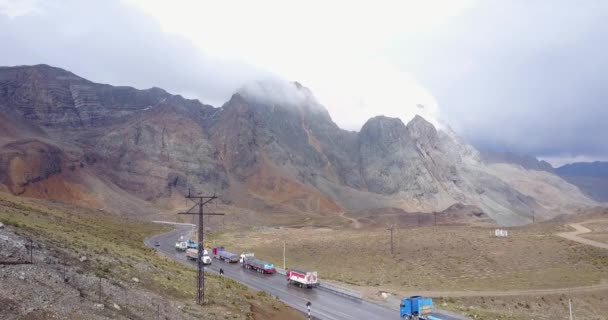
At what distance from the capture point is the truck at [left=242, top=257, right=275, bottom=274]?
2574 inches

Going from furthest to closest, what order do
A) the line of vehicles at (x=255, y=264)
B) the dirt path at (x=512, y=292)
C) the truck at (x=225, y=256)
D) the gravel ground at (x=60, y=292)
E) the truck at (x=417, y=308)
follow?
the truck at (x=225, y=256), the line of vehicles at (x=255, y=264), the dirt path at (x=512, y=292), the truck at (x=417, y=308), the gravel ground at (x=60, y=292)

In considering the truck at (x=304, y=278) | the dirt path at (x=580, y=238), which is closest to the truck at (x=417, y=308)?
the truck at (x=304, y=278)

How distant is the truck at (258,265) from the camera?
65.4 metres

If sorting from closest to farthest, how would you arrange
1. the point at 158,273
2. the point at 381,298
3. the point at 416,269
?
the point at 158,273
the point at 381,298
the point at 416,269

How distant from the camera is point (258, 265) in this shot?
66.6 m

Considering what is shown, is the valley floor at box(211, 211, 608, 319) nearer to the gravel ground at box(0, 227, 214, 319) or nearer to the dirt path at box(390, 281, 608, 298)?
the dirt path at box(390, 281, 608, 298)

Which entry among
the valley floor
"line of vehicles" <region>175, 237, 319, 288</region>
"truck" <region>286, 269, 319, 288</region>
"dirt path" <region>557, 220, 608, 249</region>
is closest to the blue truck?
the valley floor

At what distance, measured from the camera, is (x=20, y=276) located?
23.3m

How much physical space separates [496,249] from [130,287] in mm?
60965

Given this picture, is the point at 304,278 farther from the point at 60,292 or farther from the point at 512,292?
the point at 60,292

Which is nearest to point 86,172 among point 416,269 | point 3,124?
point 3,124

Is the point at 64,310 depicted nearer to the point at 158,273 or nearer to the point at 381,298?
the point at 158,273

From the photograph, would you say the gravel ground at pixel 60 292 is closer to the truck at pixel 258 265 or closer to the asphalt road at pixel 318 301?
the asphalt road at pixel 318 301

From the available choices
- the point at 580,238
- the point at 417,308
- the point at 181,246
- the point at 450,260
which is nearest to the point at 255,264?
the point at 181,246
